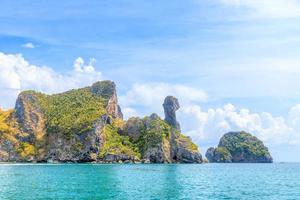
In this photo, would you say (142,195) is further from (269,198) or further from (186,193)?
(269,198)

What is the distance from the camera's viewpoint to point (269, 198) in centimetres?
6888

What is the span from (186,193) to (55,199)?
79.4 ft

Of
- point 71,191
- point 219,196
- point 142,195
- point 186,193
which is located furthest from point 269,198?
point 71,191

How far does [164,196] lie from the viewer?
68.1 meters

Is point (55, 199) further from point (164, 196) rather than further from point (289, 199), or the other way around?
point (289, 199)

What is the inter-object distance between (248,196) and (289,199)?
6.61 metres

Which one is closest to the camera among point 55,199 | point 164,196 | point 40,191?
point 55,199

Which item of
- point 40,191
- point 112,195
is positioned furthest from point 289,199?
point 40,191

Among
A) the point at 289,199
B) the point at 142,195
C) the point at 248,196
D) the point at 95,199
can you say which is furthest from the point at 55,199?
the point at 289,199

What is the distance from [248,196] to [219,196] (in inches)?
196

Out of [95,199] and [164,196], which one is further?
[164,196]

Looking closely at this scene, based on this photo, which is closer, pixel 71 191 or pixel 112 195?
pixel 112 195

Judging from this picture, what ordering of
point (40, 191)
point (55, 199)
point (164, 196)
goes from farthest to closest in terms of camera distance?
1. point (40, 191)
2. point (164, 196)
3. point (55, 199)

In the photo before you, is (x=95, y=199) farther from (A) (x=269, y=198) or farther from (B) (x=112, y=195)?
(A) (x=269, y=198)
